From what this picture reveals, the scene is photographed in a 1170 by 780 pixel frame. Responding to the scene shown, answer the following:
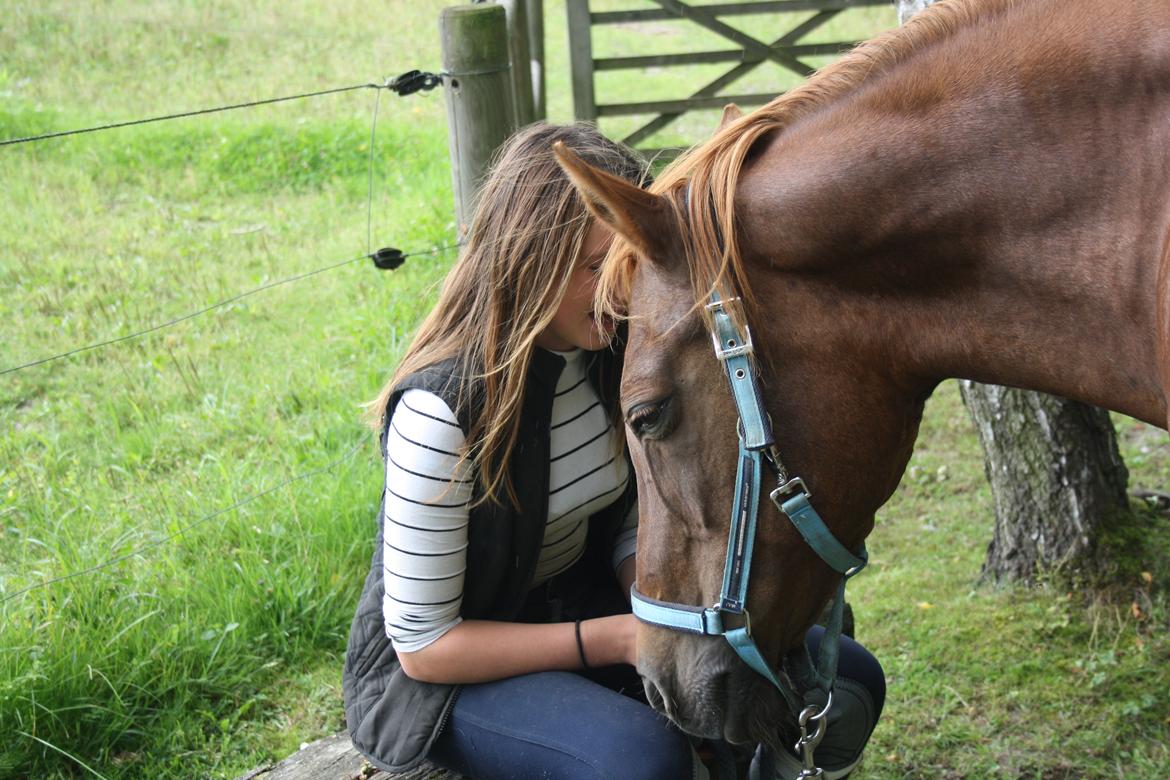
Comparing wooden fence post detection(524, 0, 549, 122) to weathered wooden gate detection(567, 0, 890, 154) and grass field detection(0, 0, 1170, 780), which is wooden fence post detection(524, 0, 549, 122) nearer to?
grass field detection(0, 0, 1170, 780)

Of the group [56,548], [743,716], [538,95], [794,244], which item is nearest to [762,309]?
[794,244]

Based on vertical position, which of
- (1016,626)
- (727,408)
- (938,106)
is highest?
(938,106)

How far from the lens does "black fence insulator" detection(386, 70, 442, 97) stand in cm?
301

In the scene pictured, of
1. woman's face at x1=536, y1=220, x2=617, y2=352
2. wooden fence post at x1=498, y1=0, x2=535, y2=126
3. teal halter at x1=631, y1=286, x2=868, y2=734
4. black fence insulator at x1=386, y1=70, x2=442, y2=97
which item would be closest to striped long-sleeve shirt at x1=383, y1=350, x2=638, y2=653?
woman's face at x1=536, y1=220, x2=617, y2=352

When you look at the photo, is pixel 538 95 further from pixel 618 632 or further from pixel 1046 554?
pixel 618 632

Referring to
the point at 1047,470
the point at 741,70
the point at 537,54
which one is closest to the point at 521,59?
the point at 537,54

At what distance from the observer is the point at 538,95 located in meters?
5.11

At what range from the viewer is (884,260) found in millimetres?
1572

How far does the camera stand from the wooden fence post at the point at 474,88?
113 inches

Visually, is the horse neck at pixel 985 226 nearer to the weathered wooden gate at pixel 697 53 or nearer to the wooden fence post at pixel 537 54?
the wooden fence post at pixel 537 54

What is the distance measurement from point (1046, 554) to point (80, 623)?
2692 mm

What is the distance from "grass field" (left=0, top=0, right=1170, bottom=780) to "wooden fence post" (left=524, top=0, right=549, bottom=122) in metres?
0.61

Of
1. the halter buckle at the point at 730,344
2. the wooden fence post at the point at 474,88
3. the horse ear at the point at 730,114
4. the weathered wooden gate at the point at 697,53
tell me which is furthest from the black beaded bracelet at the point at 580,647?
the weathered wooden gate at the point at 697,53

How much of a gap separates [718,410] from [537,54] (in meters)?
4.15
